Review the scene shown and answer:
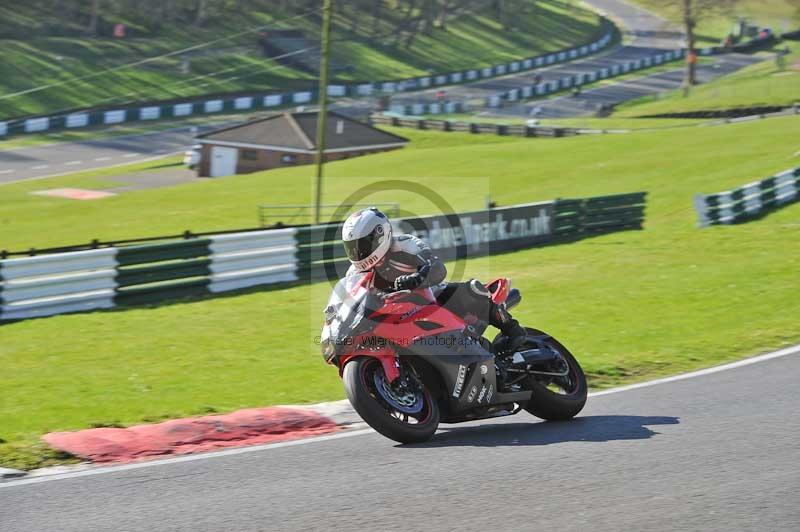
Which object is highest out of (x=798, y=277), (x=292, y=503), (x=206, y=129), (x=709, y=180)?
(x=206, y=129)

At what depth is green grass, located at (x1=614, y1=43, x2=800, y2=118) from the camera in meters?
67.2

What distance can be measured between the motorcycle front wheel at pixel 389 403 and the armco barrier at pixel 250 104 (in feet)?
195

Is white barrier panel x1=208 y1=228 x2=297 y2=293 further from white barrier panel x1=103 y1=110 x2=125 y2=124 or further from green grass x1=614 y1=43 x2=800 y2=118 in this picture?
white barrier panel x1=103 y1=110 x2=125 y2=124

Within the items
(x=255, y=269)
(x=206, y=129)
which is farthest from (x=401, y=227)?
(x=206, y=129)

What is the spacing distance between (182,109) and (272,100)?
28.9 ft

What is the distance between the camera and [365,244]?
7895 mm

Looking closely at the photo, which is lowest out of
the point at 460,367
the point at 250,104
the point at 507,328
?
the point at 460,367

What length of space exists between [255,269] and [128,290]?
9.28 feet

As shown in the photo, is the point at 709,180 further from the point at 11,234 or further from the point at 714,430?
the point at 714,430

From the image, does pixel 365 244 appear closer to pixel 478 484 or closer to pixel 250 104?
pixel 478 484

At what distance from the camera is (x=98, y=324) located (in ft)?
54.1

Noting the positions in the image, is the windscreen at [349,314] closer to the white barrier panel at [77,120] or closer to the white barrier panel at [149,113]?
the white barrier panel at [77,120]

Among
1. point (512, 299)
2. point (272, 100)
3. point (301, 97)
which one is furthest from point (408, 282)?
point (301, 97)

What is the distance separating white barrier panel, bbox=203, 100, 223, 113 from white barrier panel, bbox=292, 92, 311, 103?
7.48 m
